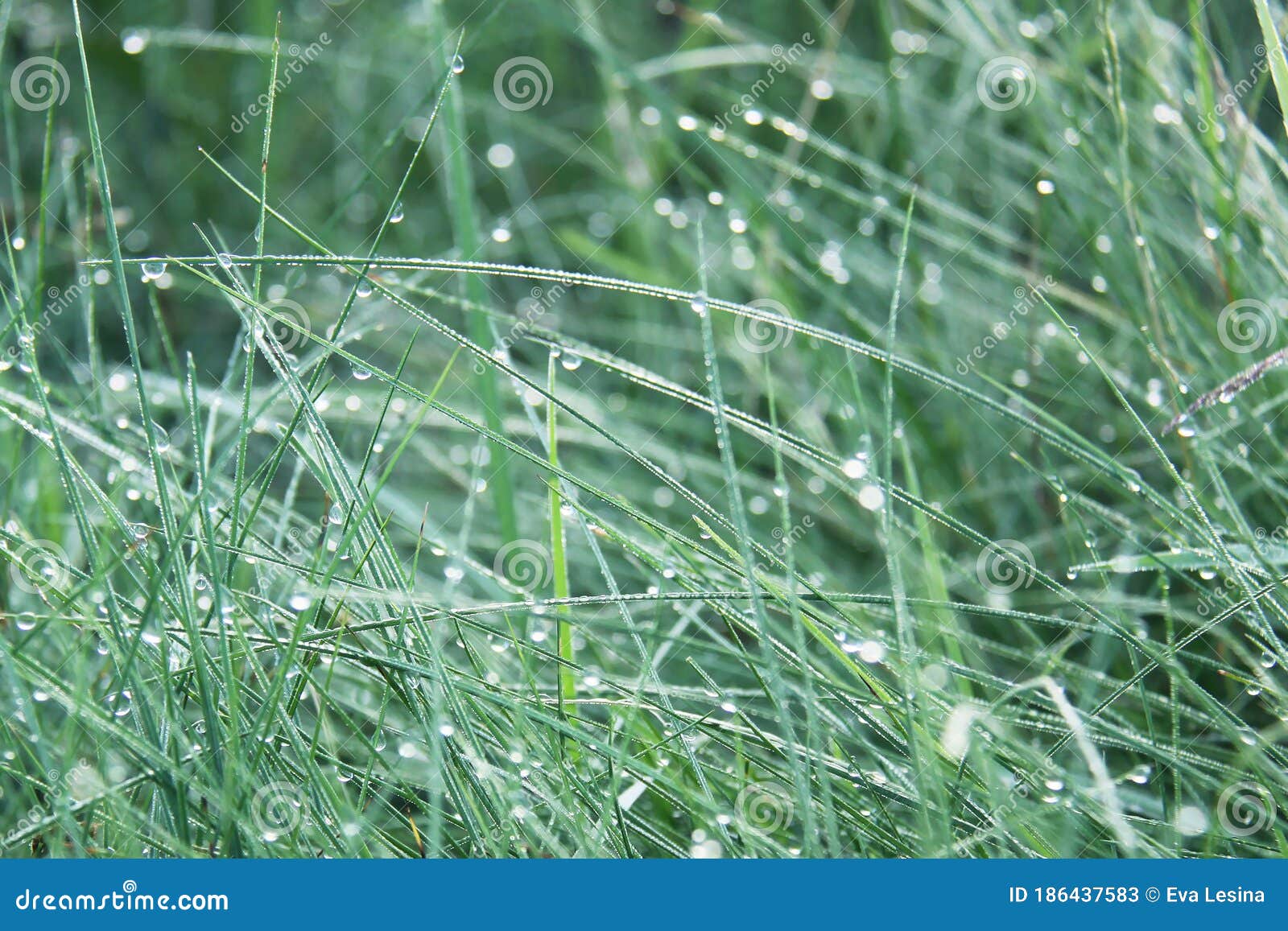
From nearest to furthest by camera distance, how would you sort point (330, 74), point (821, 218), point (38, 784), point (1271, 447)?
point (38, 784) < point (1271, 447) < point (821, 218) < point (330, 74)

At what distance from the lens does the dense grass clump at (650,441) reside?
2.50ft

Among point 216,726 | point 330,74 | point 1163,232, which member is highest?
point 330,74

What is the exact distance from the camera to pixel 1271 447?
115cm

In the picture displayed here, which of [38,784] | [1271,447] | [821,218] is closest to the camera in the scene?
[38,784]

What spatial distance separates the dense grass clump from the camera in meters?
0.76

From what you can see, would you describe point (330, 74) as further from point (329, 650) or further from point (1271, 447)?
point (1271, 447)

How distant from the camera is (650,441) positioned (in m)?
1.37

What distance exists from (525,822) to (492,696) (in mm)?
89

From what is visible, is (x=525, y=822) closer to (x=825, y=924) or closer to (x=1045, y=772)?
(x=825, y=924)

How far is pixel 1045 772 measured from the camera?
0.78 metres

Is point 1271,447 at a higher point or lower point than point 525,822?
higher

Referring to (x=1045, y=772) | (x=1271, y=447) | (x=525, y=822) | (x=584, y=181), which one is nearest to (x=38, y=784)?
(x=525, y=822)

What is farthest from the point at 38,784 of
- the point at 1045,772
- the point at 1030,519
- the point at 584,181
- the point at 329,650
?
the point at 584,181

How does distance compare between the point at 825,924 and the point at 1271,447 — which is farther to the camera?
the point at 1271,447
